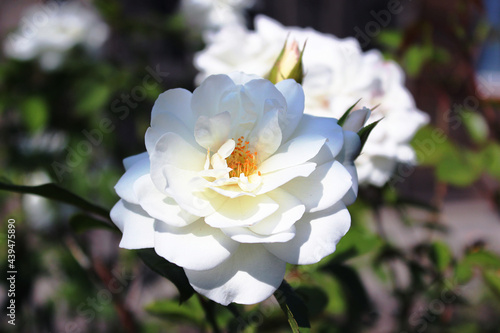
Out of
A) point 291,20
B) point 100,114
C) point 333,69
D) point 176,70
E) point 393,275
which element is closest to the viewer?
point 333,69

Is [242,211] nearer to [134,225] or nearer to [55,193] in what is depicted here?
[134,225]

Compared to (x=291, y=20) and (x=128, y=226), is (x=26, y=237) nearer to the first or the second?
(x=128, y=226)

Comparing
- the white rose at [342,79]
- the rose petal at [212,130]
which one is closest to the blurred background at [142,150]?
the white rose at [342,79]

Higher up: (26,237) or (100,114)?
(100,114)

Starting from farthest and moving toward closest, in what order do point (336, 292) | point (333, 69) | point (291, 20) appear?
point (291, 20)
point (336, 292)
point (333, 69)

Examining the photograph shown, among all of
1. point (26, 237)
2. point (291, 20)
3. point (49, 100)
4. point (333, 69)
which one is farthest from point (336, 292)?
point (291, 20)

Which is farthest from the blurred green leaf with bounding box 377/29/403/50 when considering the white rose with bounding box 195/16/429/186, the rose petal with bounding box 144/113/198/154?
the rose petal with bounding box 144/113/198/154

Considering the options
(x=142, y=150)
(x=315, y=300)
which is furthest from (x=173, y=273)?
(x=142, y=150)
